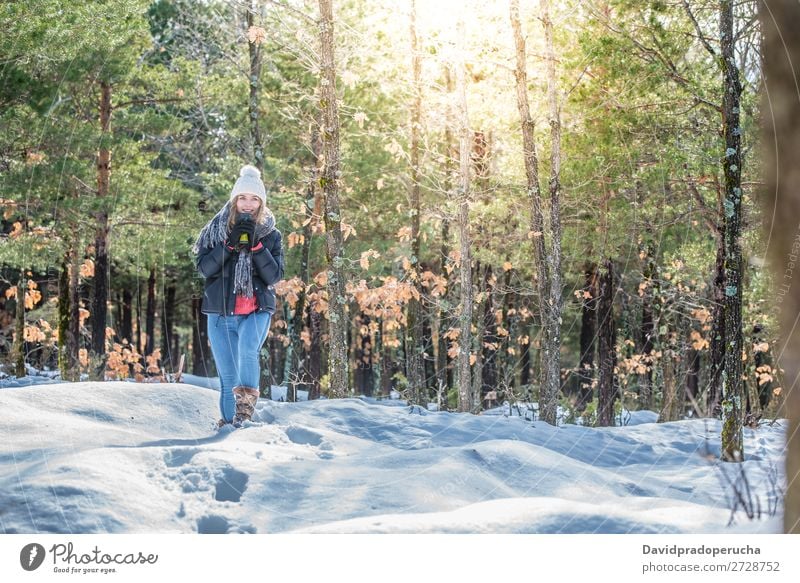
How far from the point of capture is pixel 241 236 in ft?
16.8

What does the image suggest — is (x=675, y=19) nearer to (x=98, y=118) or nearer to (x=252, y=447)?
(x=252, y=447)

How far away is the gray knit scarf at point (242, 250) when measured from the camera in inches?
202

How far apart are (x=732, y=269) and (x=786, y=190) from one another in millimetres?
2453

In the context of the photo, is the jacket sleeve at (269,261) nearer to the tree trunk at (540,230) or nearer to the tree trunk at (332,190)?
the tree trunk at (332,190)

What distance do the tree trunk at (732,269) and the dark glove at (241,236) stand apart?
3.28 m

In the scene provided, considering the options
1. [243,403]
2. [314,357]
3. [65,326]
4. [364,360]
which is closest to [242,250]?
A: [243,403]

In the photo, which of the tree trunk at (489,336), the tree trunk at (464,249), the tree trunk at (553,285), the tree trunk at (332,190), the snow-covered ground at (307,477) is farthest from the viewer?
the tree trunk at (489,336)

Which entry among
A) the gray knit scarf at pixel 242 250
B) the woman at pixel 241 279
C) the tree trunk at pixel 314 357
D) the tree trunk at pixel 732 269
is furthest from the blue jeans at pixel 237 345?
the tree trunk at pixel 314 357

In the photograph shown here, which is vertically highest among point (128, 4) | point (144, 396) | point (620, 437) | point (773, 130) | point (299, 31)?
point (128, 4)

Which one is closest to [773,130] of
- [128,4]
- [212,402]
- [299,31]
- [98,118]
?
[212,402]

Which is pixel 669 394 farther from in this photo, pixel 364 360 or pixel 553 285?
pixel 364 360

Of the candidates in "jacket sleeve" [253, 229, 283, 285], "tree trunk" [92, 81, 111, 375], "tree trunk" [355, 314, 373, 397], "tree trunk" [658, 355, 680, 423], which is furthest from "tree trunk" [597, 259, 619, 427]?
"tree trunk" [355, 314, 373, 397]

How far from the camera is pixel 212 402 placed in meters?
6.14
